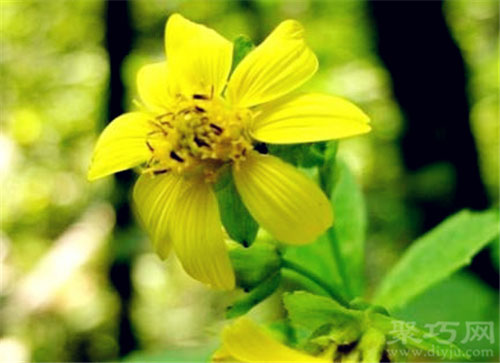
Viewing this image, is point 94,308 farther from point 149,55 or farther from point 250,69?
point 250,69

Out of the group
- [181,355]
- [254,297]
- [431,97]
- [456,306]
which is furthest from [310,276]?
[431,97]

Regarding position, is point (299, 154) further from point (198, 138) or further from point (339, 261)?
point (339, 261)

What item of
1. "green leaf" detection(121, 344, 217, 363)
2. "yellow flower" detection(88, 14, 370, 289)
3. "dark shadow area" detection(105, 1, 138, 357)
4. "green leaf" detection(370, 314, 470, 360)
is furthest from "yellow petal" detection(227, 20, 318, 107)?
"dark shadow area" detection(105, 1, 138, 357)

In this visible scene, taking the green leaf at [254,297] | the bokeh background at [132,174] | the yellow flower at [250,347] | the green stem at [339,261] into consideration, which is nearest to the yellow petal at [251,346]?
the yellow flower at [250,347]

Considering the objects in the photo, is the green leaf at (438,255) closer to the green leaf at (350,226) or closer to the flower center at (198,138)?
the green leaf at (350,226)

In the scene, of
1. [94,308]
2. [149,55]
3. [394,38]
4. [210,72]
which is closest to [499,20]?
[394,38]
